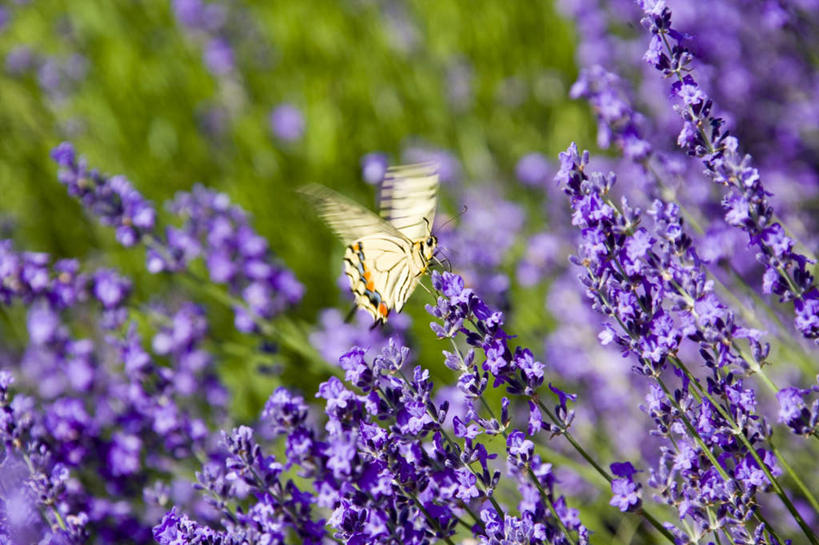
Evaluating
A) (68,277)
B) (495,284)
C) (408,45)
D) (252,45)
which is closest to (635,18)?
(408,45)

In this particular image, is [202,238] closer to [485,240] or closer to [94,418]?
[94,418]

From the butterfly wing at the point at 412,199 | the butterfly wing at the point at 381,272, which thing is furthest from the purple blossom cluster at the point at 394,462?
the butterfly wing at the point at 412,199

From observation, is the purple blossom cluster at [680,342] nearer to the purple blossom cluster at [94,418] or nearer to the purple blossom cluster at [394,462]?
the purple blossom cluster at [394,462]

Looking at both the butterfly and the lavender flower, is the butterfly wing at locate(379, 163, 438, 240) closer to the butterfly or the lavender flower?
the butterfly

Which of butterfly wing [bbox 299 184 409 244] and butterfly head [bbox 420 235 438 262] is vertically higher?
butterfly wing [bbox 299 184 409 244]

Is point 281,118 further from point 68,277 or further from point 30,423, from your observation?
point 30,423

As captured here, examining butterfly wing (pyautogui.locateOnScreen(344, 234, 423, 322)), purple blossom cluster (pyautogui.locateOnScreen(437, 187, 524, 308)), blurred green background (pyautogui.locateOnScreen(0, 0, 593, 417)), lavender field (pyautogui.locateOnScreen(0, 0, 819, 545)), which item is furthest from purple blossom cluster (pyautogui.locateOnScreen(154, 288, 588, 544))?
blurred green background (pyautogui.locateOnScreen(0, 0, 593, 417))

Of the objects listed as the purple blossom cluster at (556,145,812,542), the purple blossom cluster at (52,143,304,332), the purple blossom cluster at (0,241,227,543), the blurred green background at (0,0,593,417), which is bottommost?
the purple blossom cluster at (556,145,812,542)

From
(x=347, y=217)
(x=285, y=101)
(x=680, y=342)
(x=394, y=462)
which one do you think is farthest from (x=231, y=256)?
(x=285, y=101)
